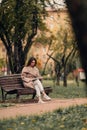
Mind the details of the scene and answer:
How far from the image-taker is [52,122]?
27.3 feet

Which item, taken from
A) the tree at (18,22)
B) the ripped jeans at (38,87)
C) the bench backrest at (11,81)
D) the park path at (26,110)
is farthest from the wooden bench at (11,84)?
the tree at (18,22)

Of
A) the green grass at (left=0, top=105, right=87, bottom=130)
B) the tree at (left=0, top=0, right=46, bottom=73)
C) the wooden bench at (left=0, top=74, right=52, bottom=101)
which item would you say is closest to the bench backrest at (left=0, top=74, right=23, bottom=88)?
the wooden bench at (left=0, top=74, right=52, bottom=101)

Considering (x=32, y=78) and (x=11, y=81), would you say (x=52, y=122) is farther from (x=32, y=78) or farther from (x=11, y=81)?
(x=11, y=81)

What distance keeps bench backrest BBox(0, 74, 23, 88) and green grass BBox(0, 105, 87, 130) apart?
603 centimetres

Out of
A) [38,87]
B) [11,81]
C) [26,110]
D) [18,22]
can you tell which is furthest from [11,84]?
[18,22]

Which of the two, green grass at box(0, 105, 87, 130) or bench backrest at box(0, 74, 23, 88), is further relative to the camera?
bench backrest at box(0, 74, 23, 88)

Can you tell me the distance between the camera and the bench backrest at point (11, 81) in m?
15.9

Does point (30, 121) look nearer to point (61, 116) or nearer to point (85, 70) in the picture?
point (61, 116)

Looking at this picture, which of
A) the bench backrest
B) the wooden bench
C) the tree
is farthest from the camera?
the tree

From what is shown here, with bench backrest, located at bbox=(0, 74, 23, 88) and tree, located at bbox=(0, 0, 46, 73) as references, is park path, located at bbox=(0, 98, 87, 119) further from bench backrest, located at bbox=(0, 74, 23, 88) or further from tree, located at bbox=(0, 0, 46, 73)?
tree, located at bbox=(0, 0, 46, 73)

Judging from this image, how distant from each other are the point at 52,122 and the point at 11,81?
7.85 m

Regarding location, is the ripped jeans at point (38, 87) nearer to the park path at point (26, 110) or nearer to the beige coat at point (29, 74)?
the beige coat at point (29, 74)

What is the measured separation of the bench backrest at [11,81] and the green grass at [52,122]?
19.8 ft

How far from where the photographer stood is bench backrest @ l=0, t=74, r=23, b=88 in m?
15.9
